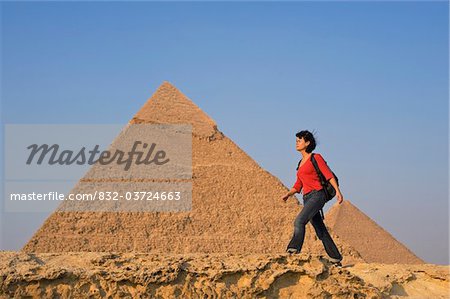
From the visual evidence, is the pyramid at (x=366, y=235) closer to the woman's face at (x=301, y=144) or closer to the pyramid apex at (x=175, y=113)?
the pyramid apex at (x=175, y=113)

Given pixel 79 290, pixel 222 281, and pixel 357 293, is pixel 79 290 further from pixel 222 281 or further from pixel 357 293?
pixel 357 293

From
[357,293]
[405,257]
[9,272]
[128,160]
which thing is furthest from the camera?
[405,257]

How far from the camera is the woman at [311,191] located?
5695 millimetres

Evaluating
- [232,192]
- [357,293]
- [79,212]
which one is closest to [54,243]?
[79,212]

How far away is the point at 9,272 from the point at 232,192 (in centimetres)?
6004

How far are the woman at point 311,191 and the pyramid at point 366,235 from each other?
6545cm

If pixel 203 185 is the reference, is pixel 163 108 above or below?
above

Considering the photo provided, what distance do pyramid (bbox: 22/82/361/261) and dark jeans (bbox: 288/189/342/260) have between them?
158 ft

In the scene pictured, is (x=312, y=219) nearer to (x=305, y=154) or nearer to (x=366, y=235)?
(x=305, y=154)

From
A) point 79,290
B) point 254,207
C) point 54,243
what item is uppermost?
point 254,207

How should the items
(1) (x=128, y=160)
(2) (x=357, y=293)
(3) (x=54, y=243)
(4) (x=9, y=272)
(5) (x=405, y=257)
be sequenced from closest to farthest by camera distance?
(4) (x=9, y=272), (2) (x=357, y=293), (3) (x=54, y=243), (1) (x=128, y=160), (5) (x=405, y=257)

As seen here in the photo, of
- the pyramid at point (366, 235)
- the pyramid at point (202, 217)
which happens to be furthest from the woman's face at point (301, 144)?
the pyramid at point (366, 235)

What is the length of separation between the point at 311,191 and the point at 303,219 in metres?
0.27

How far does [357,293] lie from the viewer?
480 cm
